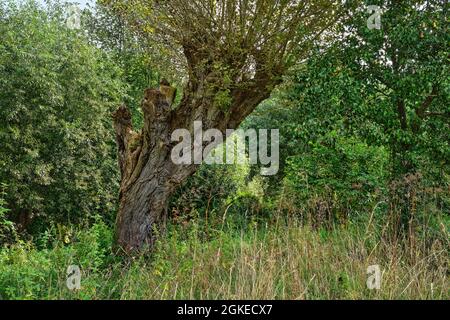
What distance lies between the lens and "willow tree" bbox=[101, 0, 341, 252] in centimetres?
727

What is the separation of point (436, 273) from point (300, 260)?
1.37 metres

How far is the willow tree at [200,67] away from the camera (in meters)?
7.27

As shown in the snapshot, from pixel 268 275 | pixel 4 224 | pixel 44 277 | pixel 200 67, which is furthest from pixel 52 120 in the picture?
pixel 268 275

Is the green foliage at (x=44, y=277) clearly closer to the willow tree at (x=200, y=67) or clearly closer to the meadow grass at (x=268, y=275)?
the meadow grass at (x=268, y=275)

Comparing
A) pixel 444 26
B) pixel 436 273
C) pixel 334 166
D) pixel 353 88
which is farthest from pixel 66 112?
pixel 436 273

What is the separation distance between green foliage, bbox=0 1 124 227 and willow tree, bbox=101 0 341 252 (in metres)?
6.11

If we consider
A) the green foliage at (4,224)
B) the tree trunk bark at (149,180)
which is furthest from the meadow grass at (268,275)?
the tree trunk bark at (149,180)

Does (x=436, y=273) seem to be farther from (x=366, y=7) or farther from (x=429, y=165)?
(x=366, y=7)

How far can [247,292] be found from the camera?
4305mm

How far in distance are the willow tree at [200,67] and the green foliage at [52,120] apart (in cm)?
611

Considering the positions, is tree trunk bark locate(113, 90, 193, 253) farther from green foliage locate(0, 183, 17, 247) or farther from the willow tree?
green foliage locate(0, 183, 17, 247)

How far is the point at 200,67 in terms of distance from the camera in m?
7.64

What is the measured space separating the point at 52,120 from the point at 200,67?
24.9 ft

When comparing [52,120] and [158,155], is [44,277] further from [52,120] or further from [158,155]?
[52,120]
